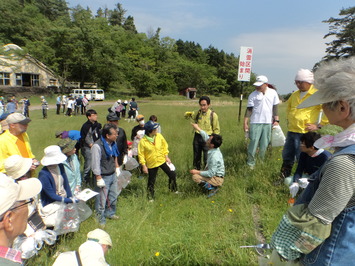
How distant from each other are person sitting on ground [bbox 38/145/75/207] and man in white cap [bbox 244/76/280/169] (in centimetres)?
341

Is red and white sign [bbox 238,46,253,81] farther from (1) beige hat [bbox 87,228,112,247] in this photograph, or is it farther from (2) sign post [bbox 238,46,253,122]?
(1) beige hat [bbox 87,228,112,247]

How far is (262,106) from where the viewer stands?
4.49 metres

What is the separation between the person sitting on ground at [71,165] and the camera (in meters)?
3.54

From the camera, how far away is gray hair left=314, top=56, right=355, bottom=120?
3.54 feet

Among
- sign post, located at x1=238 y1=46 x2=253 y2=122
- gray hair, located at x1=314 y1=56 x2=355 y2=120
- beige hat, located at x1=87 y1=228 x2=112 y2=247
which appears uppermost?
sign post, located at x1=238 y1=46 x2=253 y2=122

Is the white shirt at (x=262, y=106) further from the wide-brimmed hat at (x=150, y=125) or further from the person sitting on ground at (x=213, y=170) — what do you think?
the wide-brimmed hat at (x=150, y=125)

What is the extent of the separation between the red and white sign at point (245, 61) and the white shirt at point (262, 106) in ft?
10.9

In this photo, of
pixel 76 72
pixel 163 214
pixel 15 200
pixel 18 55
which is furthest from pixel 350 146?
pixel 76 72

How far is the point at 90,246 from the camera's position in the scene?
1664 mm

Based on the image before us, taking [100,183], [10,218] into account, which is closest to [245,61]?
[100,183]

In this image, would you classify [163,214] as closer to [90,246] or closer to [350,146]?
[90,246]

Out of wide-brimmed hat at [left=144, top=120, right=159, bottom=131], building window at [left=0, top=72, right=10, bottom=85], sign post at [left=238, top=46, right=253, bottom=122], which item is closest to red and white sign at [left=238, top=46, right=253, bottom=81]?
sign post at [left=238, top=46, right=253, bottom=122]

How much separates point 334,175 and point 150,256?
2077mm

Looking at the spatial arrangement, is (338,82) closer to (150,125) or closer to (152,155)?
(150,125)
